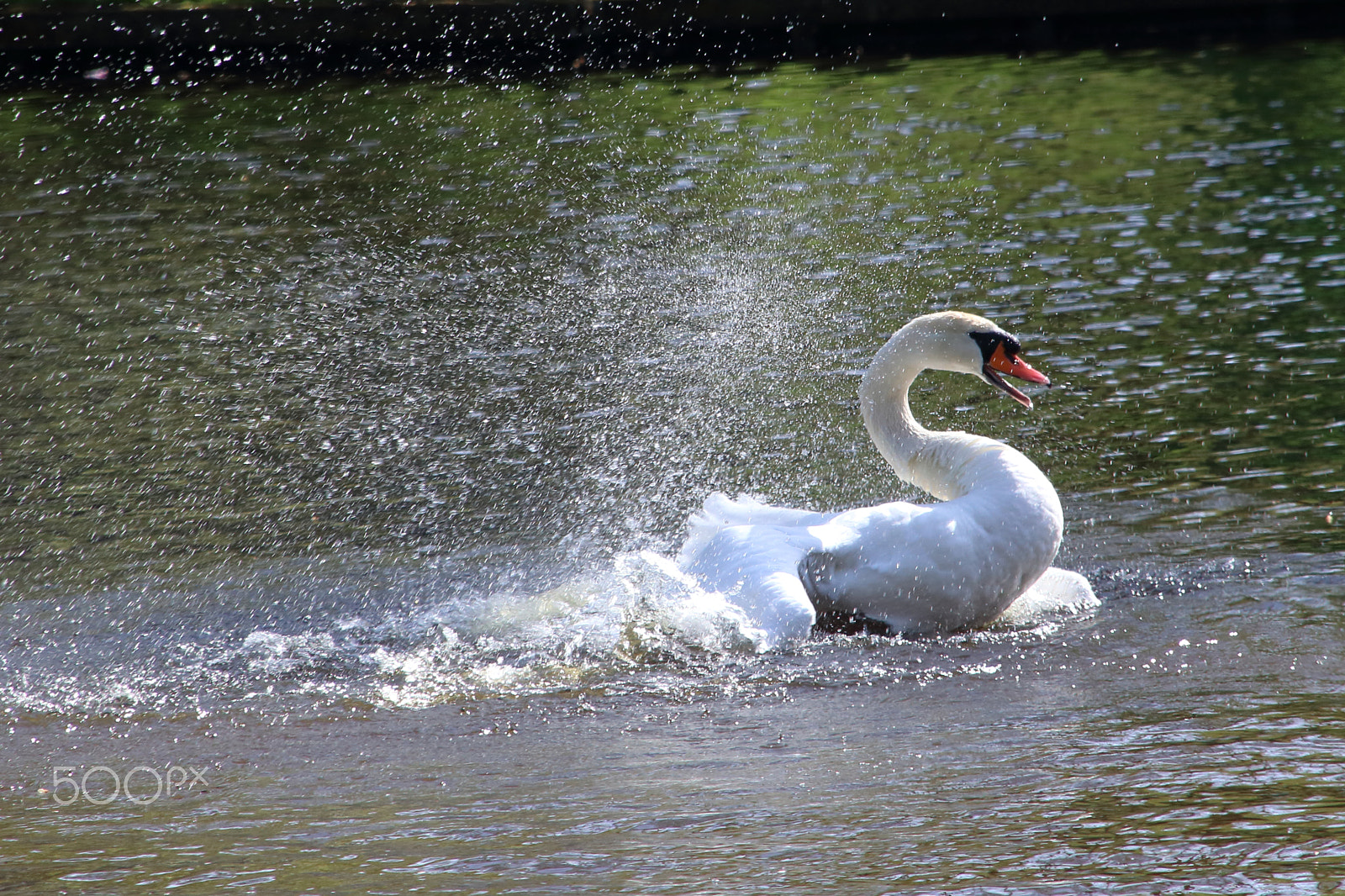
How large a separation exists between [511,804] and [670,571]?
181 cm

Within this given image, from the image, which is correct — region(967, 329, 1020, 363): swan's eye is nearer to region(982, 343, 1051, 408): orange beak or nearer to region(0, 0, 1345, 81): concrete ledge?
region(982, 343, 1051, 408): orange beak

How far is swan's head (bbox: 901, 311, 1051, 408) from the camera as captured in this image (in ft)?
21.9

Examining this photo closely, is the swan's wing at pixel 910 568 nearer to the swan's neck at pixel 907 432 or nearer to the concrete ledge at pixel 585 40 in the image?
the swan's neck at pixel 907 432

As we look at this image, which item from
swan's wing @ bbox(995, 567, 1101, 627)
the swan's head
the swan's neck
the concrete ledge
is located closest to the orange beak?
the swan's head

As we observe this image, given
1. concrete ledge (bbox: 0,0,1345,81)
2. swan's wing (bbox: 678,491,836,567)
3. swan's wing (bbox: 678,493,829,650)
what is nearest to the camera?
swan's wing (bbox: 678,493,829,650)

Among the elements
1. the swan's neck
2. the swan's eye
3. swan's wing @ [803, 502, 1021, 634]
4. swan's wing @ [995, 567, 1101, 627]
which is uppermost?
the swan's eye

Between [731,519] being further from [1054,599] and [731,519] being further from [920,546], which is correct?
[1054,599]

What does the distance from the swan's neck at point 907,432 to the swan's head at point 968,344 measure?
0.03m

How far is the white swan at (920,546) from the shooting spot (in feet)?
19.5

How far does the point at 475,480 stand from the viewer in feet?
29.2

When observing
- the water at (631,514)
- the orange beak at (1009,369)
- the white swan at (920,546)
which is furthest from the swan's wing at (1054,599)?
the orange beak at (1009,369)

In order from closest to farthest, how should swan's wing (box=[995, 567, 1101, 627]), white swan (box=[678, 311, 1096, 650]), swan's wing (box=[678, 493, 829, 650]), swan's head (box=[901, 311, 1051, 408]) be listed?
swan's wing (box=[678, 493, 829, 650]), white swan (box=[678, 311, 1096, 650]), swan's wing (box=[995, 567, 1101, 627]), swan's head (box=[901, 311, 1051, 408])

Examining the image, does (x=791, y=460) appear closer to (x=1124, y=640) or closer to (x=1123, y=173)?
(x=1124, y=640)

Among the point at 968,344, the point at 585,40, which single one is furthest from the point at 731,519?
the point at 585,40
